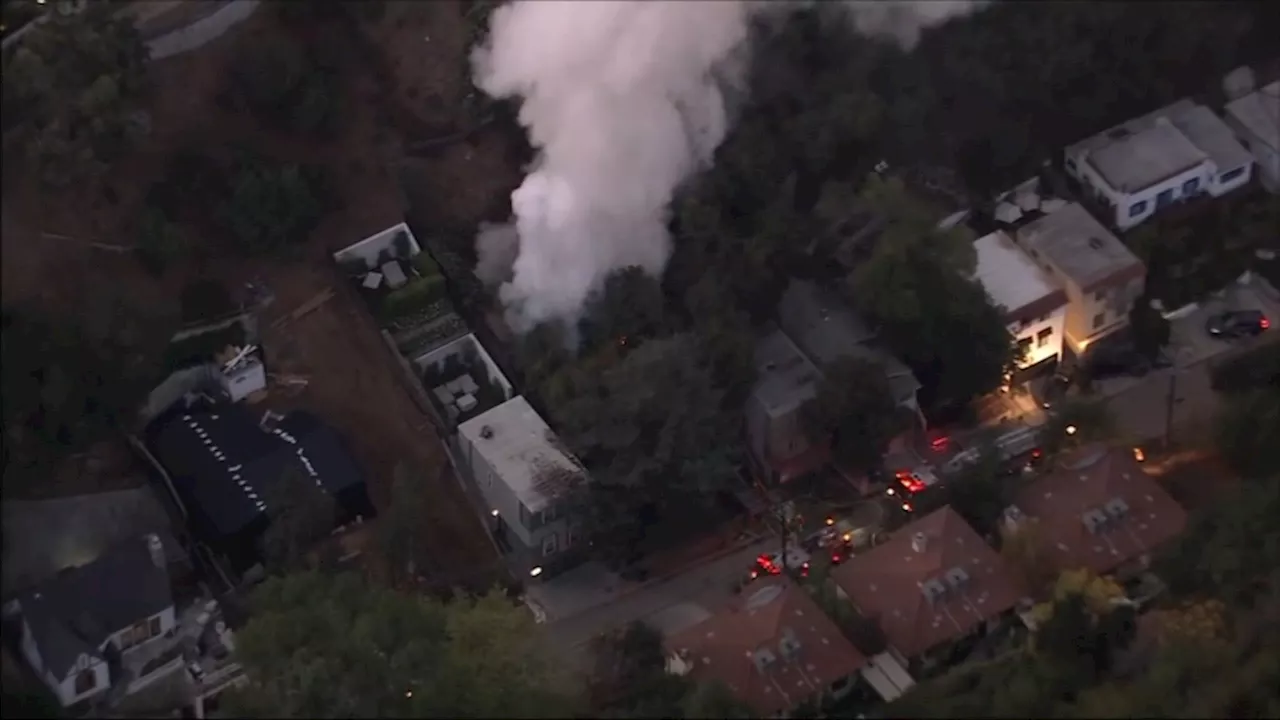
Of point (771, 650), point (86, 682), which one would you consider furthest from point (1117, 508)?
point (86, 682)

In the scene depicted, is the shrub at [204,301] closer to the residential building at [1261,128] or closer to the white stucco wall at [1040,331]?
the white stucco wall at [1040,331]

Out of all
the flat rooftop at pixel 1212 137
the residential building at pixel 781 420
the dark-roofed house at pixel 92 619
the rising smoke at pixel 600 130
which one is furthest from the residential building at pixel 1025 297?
the dark-roofed house at pixel 92 619

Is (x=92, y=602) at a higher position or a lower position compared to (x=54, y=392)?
lower

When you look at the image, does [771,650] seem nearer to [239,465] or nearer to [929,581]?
[929,581]

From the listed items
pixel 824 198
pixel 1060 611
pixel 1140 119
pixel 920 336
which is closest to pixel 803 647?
pixel 1060 611

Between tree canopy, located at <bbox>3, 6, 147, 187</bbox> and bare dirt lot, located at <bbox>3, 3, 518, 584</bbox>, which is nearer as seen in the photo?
tree canopy, located at <bbox>3, 6, 147, 187</bbox>

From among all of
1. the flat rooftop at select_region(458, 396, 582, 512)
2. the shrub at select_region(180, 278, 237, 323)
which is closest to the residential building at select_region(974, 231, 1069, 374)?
the flat rooftop at select_region(458, 396, 582, 512)

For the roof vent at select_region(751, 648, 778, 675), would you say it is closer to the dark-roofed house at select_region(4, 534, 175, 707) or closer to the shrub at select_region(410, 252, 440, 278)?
the dark-roofed house at select_region(4, 534, 175, 707)
